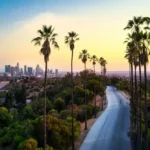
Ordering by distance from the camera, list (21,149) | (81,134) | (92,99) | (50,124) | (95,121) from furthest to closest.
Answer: (92,99)
(95,121)
(81,134)
(50,124)
(21,149)

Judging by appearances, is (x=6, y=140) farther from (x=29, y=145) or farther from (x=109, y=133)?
(x=109, y=133)

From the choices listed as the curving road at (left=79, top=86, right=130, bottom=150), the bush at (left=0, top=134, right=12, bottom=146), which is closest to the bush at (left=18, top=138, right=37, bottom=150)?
the curving road at (left=79, top=86, right=130, bottom=150)

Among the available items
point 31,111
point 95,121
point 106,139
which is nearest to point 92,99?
point 31,111

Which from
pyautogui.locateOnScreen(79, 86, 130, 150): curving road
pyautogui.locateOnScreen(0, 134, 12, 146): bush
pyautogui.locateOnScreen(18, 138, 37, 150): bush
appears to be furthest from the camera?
pyautogui.locateOnScreen(0, 134, 12, 146): bush

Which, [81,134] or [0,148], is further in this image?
[81,134]

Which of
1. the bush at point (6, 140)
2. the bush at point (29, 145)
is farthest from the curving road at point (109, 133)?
the bush at point (6, 140)

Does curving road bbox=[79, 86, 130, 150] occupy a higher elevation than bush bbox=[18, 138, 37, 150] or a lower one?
lower

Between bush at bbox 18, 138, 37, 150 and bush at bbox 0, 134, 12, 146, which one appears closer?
bush at bbox 18, 138, 37, 150

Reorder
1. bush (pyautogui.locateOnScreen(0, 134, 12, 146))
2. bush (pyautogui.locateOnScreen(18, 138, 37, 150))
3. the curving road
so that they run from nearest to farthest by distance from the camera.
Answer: bush (pyautogui.locateOnScreen(18, 138, 37, 150))
the curving road
bush (pyautogui.locateOnScreen(0, 134, 12, 146))

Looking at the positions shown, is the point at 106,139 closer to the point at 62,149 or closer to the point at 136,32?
the point at 62,149

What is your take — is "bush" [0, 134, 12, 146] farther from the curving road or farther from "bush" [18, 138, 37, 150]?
"bush" [18, 138, 37, 150]

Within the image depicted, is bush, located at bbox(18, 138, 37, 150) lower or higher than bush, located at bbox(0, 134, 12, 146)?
higher
